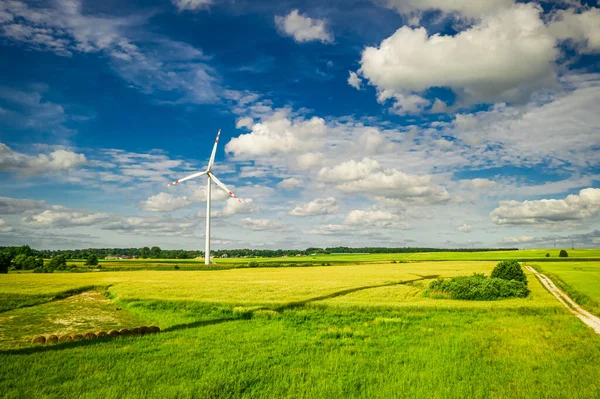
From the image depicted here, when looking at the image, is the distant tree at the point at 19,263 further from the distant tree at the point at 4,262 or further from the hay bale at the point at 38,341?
the hay bale at the point at 38,341

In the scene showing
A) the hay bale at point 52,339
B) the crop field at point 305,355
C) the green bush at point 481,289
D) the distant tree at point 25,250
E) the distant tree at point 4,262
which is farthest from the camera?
the distant tree at point 25,250

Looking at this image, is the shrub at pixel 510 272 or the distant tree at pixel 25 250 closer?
the shrub at pixel 510 272

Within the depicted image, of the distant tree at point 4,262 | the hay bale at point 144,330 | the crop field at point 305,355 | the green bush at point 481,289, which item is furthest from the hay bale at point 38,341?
the distant tree at point 4,262

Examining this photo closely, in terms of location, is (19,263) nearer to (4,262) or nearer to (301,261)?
(4,262)

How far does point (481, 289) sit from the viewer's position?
3366 cm

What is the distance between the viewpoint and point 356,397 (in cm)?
983

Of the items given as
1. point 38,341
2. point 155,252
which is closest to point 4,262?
point 38,341

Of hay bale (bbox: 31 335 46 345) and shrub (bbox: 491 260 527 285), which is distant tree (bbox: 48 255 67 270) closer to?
hay bale (bbox: 31 335 46 345)

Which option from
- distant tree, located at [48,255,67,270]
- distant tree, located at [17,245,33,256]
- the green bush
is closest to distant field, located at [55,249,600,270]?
distant tree, located at [48,255,67,270]

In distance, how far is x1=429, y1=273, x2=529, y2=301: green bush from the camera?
109 feet

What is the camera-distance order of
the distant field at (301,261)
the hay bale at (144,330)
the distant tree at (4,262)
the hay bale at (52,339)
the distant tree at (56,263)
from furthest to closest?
the distant field at (301,261) → the distant tree at (56,263) → the distant tree at (4,262) → the hay bale at (144,330) → the hay bale at (52,339)

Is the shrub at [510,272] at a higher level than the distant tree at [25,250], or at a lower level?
lower

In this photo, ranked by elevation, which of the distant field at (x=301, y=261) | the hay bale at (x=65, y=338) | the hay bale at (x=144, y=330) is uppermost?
the hay bale at (x=65, y=338)

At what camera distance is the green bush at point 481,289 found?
109 ft
